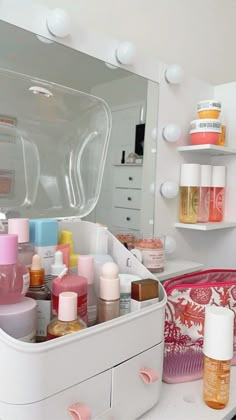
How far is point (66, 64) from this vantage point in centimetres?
76

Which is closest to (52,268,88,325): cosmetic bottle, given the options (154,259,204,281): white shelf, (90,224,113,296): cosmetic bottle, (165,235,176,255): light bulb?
(90,224,113,296): cosmetic bottle

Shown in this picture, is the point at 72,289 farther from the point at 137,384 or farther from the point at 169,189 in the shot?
the point at 169,189

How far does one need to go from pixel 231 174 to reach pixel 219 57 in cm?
50

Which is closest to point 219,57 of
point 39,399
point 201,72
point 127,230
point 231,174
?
point 201,72

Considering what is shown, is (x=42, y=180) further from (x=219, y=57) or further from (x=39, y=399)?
(x=219, y=57)

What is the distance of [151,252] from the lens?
31.3 inches

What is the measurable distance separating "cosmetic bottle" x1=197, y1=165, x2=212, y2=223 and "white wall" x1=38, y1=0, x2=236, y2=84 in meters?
0.37

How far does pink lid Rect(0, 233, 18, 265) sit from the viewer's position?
0.41 metres

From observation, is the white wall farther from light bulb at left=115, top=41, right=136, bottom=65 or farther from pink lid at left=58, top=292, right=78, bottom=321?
pink lid at left=58, top=292, right=78, bottom=321

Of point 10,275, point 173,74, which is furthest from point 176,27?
point 10,275

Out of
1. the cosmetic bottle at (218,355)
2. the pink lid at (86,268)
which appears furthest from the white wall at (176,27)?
the cosmetic bottle at (218,355)

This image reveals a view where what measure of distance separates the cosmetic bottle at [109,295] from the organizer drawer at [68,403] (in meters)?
0.08

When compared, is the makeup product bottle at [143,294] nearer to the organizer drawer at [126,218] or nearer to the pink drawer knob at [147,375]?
the pink drawer knob at [147,375]

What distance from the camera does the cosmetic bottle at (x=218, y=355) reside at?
0.45 m
